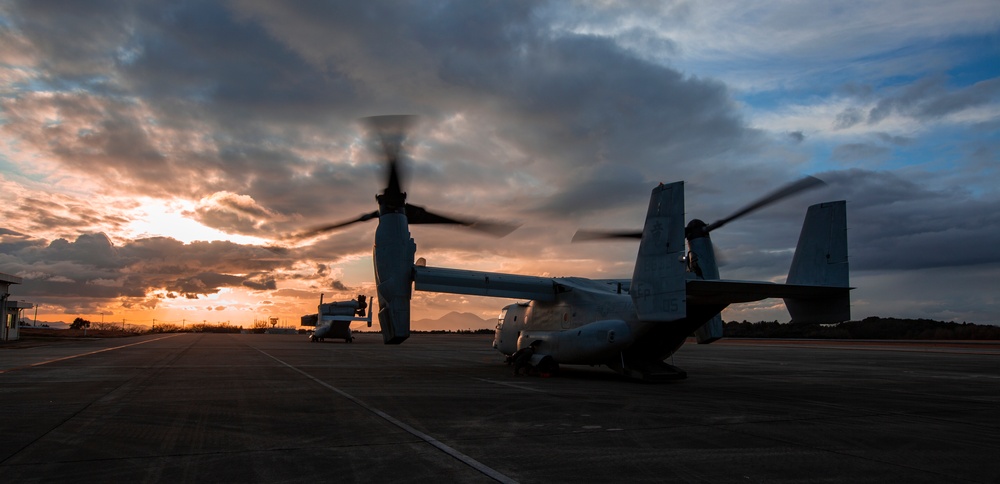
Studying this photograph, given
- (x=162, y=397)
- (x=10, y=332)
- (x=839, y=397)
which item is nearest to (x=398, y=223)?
(x=162, y=397)

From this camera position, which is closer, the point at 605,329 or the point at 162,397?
the point at 162,397

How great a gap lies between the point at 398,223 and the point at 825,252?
11987 mm

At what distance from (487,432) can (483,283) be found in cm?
1111

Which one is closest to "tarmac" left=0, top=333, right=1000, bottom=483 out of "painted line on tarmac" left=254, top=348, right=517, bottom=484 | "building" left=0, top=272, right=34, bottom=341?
"painted line on tarmac" left=254, top=348, right=517, bottom=484

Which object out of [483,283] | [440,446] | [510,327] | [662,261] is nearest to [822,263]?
[662,261]

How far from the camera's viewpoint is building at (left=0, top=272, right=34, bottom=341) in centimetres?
5069

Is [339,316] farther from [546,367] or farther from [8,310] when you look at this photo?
[546,367]

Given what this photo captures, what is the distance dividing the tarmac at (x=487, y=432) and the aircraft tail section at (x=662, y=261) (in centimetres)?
203

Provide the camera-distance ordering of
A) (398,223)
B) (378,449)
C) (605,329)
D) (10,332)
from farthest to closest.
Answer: (10,332), (398,223), (605,329), (378,449)

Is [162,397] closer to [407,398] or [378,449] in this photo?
[407,398]

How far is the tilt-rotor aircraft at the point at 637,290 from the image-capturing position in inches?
577

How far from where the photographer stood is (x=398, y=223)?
19109 mm

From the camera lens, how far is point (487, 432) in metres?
8.69

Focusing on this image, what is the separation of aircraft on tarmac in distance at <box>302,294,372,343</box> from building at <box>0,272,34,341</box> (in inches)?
999
